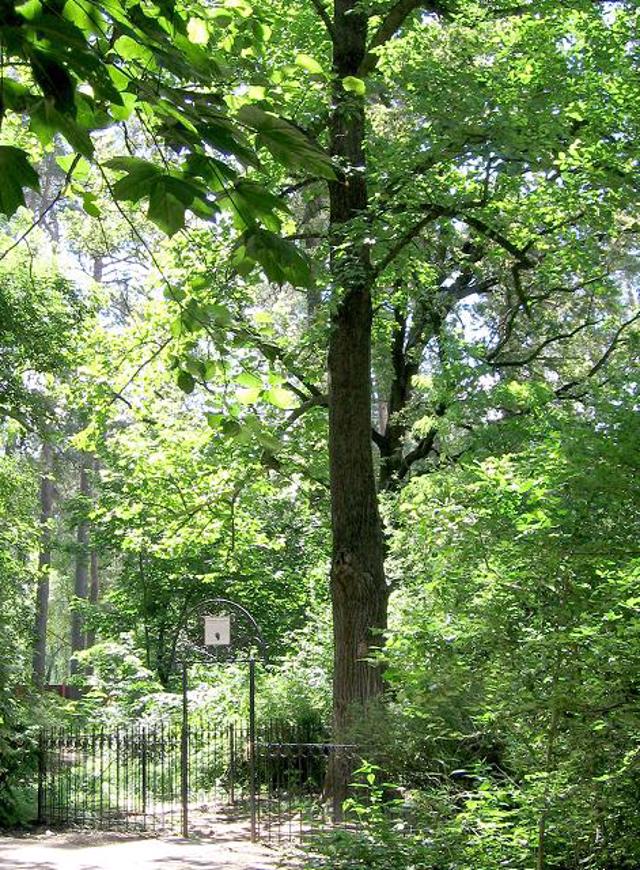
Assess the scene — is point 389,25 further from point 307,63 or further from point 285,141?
point 285,141

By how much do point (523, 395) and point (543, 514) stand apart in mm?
5741

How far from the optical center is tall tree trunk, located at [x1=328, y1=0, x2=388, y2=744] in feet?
35.3

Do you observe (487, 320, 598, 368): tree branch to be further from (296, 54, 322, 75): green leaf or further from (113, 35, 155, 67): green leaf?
(113, 35, 155, 67): green leaf

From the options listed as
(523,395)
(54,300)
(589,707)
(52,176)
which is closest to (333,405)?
(523,395)

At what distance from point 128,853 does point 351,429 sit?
4.58m

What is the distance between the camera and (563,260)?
12422 millimetres

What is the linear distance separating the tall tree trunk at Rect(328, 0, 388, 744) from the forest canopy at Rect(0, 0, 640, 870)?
30mm

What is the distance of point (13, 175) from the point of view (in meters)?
1.71

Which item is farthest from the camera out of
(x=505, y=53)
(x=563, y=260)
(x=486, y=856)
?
(x=563, y=260)

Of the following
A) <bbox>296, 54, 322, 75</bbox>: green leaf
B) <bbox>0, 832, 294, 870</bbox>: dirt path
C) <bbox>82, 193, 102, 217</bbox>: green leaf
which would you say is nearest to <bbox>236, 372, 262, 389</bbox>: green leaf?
<bbox>82, 193, 102, 217</bbox>: green leaf

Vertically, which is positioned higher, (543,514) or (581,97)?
(581,97)

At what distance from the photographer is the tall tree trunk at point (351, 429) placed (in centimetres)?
1076

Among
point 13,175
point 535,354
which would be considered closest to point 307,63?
point 13,175

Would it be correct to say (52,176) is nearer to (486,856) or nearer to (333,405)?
(333,405)
